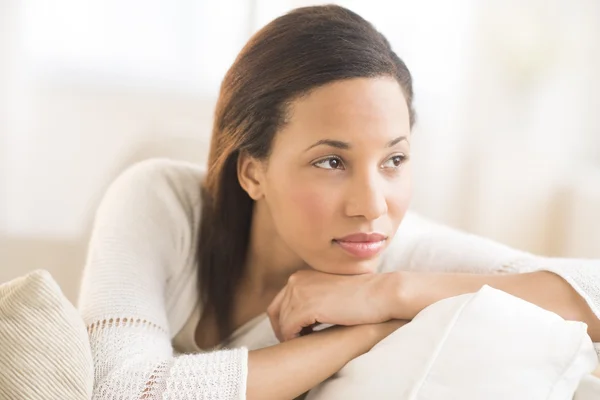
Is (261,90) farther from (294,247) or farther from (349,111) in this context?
(294,247)

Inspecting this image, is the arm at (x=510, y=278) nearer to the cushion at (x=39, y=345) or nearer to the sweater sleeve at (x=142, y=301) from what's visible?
the sweater sleeve at (x=142, y=301)

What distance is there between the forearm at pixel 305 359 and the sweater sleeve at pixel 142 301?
0.04m

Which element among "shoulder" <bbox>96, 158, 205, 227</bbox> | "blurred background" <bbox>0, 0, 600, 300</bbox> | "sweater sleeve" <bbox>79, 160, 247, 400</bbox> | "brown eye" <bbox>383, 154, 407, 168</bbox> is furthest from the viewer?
"blurred background" <bbox>0, 0, 600, 300</bbox>

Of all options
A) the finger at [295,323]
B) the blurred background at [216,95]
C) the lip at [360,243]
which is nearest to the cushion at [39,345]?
the finger at [295,323]

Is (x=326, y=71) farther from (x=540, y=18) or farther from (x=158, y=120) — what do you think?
(x=540, y=18)

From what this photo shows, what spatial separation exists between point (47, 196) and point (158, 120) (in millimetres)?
408

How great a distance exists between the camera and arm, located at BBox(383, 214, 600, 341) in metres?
1.22

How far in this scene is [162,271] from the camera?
56.8 inches

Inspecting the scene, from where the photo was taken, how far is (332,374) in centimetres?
118

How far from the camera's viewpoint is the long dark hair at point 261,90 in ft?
4.24

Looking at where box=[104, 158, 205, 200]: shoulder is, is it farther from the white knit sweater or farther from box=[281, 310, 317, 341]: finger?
box=[281, 310, 317, 341]: finger

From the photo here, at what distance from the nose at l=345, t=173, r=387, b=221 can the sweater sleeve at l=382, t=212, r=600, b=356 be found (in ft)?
0.88

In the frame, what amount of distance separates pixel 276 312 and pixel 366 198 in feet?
0.92

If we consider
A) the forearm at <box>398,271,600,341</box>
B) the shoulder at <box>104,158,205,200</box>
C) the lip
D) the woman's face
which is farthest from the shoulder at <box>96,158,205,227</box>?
the forearm at <box>398,271,600,341</box>
